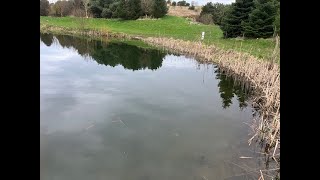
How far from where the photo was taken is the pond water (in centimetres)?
616

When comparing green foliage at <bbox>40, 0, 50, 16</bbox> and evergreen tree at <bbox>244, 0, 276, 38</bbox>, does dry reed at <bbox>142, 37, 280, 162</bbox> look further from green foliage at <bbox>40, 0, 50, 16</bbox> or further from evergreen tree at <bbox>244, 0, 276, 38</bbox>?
green foliage at <bbox>40, 0, 50, 16</bbox>

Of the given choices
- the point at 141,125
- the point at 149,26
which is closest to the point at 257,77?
the point at 141,125

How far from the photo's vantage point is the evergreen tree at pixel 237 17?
23867 mm

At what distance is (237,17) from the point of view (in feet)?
79.3

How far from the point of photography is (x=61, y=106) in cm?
998

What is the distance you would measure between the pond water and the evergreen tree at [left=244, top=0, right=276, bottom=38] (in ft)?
24.2

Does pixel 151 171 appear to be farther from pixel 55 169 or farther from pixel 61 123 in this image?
pixel 61 123

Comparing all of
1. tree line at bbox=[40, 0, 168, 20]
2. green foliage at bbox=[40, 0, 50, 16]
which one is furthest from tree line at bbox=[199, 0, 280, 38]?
green foliage at bbox=[40, 0, 50, 16]

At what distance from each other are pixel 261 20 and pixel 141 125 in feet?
53.1

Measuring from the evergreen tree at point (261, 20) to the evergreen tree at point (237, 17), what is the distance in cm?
77

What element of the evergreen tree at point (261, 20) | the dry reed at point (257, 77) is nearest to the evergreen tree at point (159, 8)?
the dry reed at point (257, 77)

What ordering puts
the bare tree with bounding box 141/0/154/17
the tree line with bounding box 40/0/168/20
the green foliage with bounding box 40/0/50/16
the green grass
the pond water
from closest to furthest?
the pond water, the green grass, the tree line with bounding box 40/0/168/20, the bare tree with bounding box 141/0/154/17, the green foliage with bounding box 40/0/50/16

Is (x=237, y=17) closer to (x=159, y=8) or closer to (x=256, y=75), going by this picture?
(x=256, y=75)
